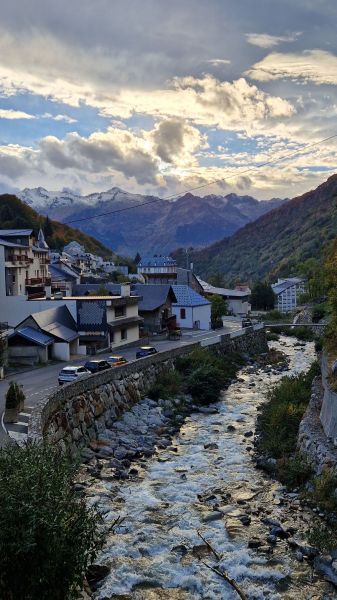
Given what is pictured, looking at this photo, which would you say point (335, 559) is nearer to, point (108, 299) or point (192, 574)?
point (192, 574)

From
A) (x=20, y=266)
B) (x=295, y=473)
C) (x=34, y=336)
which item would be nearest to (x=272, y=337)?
(x=20, y=266)

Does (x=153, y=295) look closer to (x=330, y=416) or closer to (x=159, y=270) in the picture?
(x=330, y=416)

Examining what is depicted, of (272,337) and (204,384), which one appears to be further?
(272,337)

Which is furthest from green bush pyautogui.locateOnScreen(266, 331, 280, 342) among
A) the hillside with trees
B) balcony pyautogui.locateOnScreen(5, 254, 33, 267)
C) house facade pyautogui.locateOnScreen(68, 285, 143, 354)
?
the hillside with trees

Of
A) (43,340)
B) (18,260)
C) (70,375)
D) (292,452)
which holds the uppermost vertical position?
(18,260)

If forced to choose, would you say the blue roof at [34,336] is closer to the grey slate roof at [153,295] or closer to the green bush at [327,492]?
the grey slate roof at [153,295]

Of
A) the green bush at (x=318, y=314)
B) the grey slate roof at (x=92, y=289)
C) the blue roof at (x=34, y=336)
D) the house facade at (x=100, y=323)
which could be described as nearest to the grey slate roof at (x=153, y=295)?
the grey slate roof at (x=92, y=289)

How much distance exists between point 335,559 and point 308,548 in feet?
3.04

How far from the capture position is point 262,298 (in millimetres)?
105812

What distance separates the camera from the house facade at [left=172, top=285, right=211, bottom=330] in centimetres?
6306

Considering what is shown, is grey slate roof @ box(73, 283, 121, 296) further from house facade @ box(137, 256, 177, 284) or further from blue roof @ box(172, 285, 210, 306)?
house facade @ box(137, 256, 177, 284)

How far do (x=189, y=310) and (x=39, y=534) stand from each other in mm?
54137

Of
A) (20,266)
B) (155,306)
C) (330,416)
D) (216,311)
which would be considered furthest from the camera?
(216,311)

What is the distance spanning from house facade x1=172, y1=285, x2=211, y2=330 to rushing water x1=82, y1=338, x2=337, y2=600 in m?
35.1
